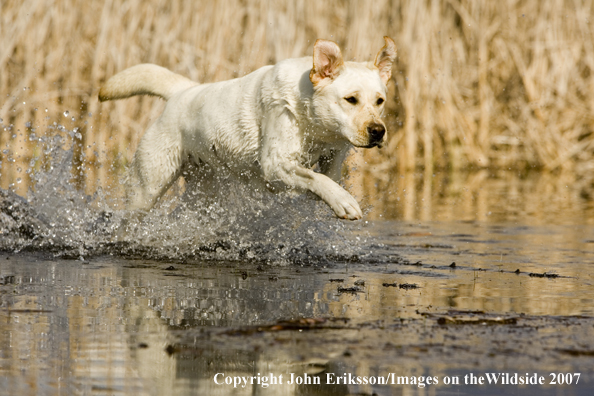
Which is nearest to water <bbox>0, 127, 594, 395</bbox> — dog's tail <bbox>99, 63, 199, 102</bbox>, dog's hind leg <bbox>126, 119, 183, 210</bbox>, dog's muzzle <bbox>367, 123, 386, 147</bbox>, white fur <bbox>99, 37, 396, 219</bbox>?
dog's hind leg <bbox>126, 119, 183, 210</bbox>

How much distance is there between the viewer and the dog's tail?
218 inches

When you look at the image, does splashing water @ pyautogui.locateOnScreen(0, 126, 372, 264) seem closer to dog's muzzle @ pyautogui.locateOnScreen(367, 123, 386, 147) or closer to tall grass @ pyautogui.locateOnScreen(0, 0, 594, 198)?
dog's muzzle @ pyautogui.locateOnScreen(367, 123, 386, 147)

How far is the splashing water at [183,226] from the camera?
4789 mm

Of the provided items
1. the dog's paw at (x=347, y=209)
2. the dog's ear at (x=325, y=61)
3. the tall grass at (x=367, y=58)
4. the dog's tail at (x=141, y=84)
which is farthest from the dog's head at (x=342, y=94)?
the tall grass at (x=367, y=58)

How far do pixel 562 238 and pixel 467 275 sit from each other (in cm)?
189

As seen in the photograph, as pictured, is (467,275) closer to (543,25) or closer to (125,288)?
(125,288)

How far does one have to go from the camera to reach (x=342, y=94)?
4.49 m

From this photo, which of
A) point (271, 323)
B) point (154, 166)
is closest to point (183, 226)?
point (154, 166)

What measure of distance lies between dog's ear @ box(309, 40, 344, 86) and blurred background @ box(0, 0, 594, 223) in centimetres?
361

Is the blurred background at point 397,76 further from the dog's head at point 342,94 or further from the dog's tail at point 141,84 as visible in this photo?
the dog's head at point 342,94

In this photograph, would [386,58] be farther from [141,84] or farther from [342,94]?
[141,84]

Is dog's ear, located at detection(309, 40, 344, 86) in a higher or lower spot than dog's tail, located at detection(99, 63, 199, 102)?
lower

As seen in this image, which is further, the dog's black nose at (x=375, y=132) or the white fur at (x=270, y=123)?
the white fur at (x=270, y=123)

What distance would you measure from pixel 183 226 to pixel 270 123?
944 mm
